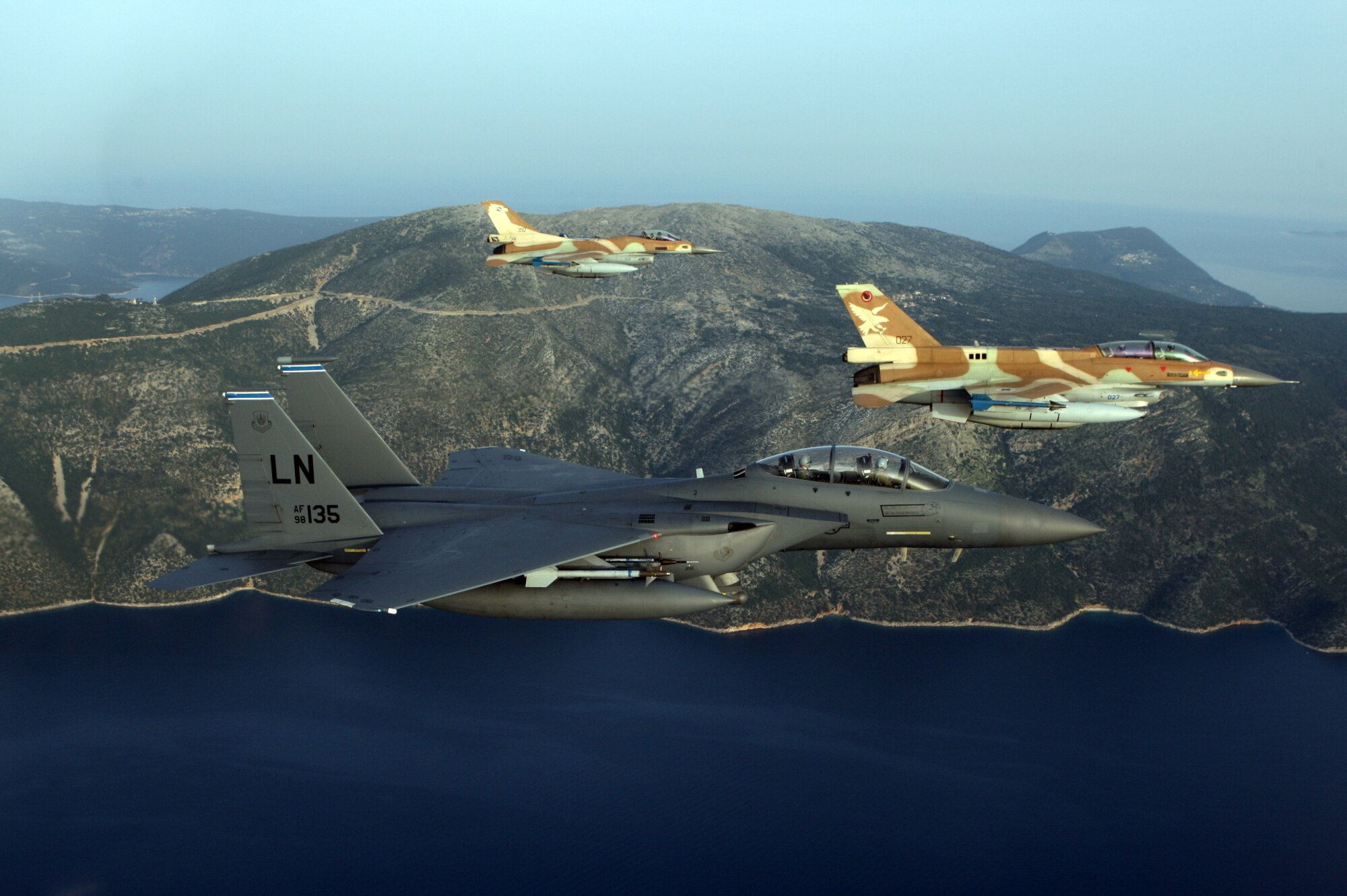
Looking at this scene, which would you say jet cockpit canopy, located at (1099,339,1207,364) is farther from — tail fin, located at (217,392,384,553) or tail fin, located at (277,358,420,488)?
tail fin, located at (217,392,384,553)

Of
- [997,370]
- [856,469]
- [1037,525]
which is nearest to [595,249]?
[997,370]

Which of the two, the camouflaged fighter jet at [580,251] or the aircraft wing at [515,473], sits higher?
the camouflaged fighter jet at [580,251]

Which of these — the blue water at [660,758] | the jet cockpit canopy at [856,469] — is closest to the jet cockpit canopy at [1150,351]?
the jet cockpit canopy at [856,469]

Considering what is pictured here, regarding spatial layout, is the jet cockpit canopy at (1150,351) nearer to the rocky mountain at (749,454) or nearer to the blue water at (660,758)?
the blue water at (660,758)

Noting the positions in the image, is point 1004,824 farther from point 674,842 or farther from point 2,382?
point 2,382

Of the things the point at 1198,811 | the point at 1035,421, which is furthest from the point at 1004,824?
the point at 1035,421

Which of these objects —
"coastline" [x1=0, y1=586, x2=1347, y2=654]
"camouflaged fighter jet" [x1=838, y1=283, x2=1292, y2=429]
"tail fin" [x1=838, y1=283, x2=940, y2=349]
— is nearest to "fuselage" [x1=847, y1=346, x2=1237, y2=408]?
"camouflaged fighter jet" [x1=838, y1=283, x2=1292, y2=429]

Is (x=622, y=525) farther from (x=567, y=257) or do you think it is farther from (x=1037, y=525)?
(x=567, y=257)
